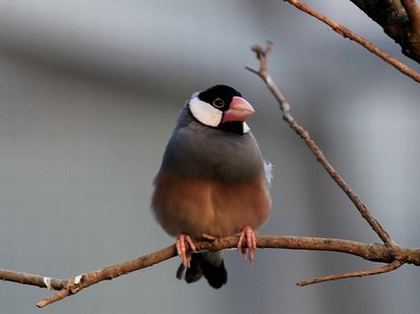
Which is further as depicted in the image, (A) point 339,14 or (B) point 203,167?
(A) point 339,14

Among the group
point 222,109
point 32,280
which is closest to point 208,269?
point 222,109

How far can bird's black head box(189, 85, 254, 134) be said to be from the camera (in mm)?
1891

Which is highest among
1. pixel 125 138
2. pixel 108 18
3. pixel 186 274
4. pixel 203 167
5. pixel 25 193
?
pixel 108 18

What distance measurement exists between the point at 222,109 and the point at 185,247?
1.26ft

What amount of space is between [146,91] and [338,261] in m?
1.44

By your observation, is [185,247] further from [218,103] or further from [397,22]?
[397,22]

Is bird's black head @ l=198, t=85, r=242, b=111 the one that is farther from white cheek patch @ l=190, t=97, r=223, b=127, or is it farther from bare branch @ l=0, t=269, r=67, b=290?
bare branch @ l=0, t=269, r=67, b=290

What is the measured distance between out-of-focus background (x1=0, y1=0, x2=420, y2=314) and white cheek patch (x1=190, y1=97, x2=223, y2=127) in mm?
1474

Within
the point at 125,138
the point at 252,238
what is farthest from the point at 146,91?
the point at 252,238

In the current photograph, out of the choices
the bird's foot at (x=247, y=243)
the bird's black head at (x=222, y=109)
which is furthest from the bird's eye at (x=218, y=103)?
the bird's foot at (x=247, y=243)

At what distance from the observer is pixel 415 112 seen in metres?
4.62

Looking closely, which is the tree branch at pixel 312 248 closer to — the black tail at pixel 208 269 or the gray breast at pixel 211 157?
the gray breast at pixel 211 157

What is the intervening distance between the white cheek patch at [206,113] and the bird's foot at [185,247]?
11.8 inches

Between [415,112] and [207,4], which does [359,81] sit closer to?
[415,112]
